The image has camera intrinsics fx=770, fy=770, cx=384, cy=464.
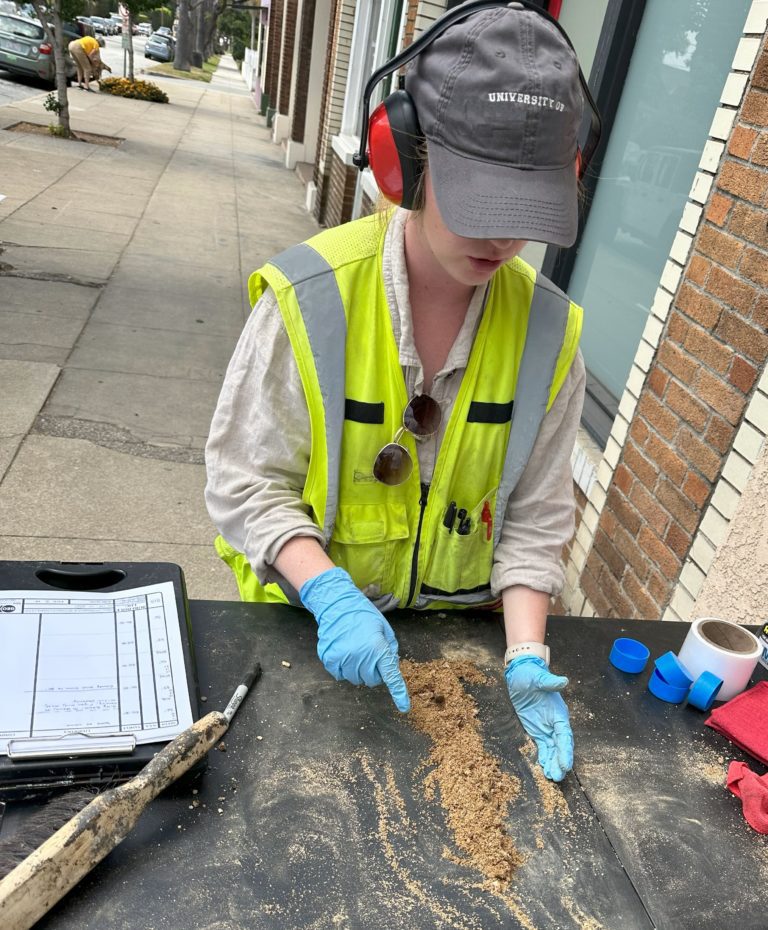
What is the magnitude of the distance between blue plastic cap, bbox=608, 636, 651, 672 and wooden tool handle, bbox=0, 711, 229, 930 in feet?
3.01

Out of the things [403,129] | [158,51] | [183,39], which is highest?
[403,129]

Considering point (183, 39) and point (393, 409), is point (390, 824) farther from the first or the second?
point (183, 39)

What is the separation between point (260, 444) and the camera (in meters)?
1.60

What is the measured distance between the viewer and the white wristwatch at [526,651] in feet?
5.26

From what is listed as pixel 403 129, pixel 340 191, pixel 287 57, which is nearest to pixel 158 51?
pixel 287 57

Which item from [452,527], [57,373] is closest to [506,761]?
[452,527]

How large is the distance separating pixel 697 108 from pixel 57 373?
414 centimetres

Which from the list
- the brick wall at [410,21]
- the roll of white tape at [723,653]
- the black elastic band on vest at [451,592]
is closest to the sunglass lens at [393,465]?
the black elastic band on vest at [451,592]

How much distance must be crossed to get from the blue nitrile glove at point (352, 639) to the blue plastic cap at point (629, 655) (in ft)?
1.73

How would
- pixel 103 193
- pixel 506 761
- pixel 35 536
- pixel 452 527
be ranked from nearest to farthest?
1. pixel 506 761
2. pixel 452 527
3. pixel 35 536
4. pixel 103 193

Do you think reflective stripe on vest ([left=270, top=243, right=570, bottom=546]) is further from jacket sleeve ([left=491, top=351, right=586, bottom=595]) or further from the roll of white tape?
the roll of white tape

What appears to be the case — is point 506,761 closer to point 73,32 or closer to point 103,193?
point 103,193

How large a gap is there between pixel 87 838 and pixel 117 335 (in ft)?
18.1

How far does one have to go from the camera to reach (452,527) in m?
1.73
